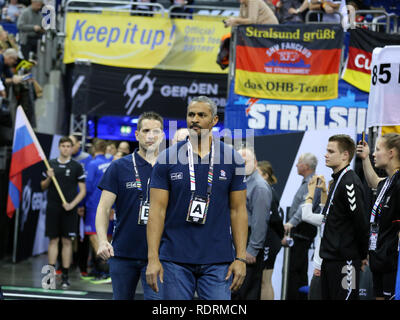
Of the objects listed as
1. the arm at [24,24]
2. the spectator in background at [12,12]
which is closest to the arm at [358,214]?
the arm at [24,24]

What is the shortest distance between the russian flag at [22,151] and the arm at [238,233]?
6.69m

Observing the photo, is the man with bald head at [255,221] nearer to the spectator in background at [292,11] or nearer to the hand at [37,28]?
the spectator in background at [292,11]

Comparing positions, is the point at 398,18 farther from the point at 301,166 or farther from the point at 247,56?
the point at 301,166

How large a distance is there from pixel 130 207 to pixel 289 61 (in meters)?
7.18

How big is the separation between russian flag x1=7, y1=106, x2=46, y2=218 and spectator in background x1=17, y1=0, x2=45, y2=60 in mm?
5222

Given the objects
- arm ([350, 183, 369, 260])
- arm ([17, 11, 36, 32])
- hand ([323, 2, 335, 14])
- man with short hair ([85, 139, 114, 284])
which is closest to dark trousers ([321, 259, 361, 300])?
arm ([350, 183, 369, 260])

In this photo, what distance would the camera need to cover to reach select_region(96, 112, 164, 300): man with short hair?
5930 millimetres

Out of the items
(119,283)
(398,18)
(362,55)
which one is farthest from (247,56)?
(119,283)

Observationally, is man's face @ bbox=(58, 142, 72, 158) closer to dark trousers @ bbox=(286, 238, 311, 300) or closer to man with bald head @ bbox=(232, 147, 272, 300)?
man with bald head @ bbox=(232, 147, 272, 300)

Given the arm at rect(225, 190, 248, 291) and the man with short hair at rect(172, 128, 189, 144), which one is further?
the man with short hair at rect(172, 128, 189, 144)

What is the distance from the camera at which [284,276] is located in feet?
30.7

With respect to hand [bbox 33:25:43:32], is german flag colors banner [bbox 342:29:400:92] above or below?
below

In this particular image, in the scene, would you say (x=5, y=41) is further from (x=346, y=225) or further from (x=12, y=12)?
(x=346, y=225)

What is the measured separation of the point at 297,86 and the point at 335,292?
6342mm
